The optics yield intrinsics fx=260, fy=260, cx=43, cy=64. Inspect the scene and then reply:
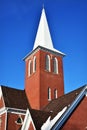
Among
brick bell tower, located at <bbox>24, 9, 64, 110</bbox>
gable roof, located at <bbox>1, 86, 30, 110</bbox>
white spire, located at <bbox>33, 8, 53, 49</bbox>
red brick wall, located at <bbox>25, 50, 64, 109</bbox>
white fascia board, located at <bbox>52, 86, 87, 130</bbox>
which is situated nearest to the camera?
white fascia board, located at <bbox>52, 86, 87, 130</bbox>

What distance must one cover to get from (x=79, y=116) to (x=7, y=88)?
14.5 m

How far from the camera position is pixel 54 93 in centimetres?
4006

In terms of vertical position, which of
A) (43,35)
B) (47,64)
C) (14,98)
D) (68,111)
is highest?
(43,35)

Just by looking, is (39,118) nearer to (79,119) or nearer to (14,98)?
(79,119)

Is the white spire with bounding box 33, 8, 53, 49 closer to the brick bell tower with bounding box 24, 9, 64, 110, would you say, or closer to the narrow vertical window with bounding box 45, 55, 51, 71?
the brick bell tower with bounding box 24, 9, 64, 110

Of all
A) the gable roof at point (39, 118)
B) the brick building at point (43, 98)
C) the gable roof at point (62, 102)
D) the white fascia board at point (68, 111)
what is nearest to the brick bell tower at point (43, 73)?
the brick building at point (43, 98)

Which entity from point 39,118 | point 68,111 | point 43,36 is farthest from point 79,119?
point 43,36

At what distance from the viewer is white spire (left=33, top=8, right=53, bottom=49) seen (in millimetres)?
43375

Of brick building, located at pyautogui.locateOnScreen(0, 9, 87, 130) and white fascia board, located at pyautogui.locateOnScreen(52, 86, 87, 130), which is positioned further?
brick building, located at pyautogui.locateOnScreen(0, 9, 87, 130)

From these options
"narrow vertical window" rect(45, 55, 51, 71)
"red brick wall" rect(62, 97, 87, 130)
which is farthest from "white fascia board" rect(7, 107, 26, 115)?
"red brick wall" rect(62, 97, 87, 130)

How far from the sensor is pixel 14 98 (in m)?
37.8

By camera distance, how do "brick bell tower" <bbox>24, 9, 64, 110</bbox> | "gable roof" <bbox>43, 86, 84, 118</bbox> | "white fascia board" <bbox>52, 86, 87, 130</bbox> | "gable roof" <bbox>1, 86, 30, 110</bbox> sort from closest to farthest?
"white fascia board" <bbox>52, 86, 87, 130</bbox>, "gable roof" <bbox>43, 86, 84, 118</bbox>, "gable roof" <bbox>1, 86, 30, 110</bbox>, "brick bell tower" <bbox>24, 9, 64, 110</bbox>

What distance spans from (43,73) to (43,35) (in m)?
8.12

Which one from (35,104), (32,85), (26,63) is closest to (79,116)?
(35,104)
